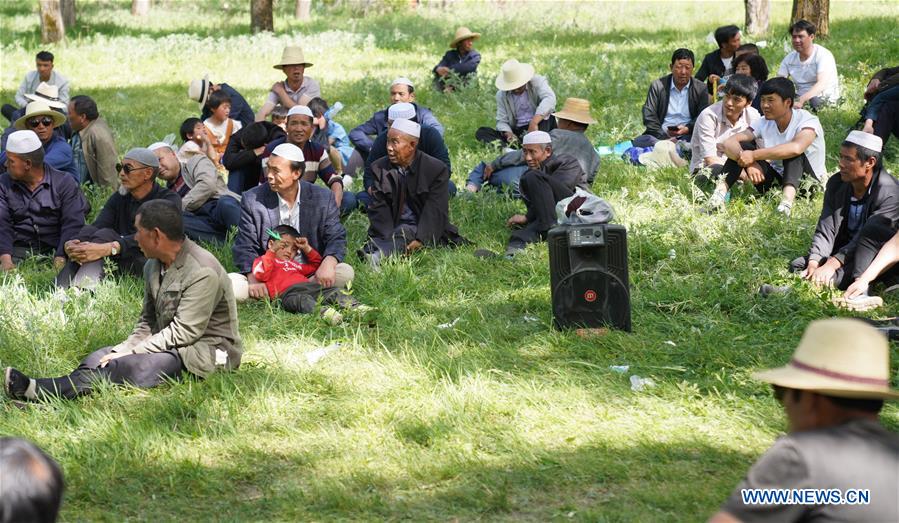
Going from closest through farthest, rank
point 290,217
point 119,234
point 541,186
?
point 290,217 → point 119,234 → point 541,186

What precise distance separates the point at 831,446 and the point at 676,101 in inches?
382

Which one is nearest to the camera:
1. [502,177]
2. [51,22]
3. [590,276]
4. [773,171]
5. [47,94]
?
[590,276]

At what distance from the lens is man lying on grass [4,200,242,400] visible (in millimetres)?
6109

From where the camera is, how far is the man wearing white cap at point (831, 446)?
284cm

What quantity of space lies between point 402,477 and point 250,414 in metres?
1.10

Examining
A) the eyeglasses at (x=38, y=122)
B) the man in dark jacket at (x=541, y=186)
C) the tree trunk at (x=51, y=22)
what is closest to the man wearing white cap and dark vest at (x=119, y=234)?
the eyeglasses at (x=38, y=122)

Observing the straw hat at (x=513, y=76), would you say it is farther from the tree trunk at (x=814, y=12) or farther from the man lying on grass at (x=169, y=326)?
the man lying on grass at (x=169, y=326)

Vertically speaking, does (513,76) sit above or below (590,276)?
above

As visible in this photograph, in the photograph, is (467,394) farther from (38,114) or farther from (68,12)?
(68,12)

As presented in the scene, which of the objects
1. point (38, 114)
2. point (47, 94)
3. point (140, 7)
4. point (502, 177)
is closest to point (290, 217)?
point (502, 177)

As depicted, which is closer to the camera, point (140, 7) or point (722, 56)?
point (722, 56)

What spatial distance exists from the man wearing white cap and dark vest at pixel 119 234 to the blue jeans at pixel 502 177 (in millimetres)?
3450

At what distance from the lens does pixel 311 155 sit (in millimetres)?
10094

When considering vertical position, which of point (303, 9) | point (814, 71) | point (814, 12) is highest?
point (814, 12)
